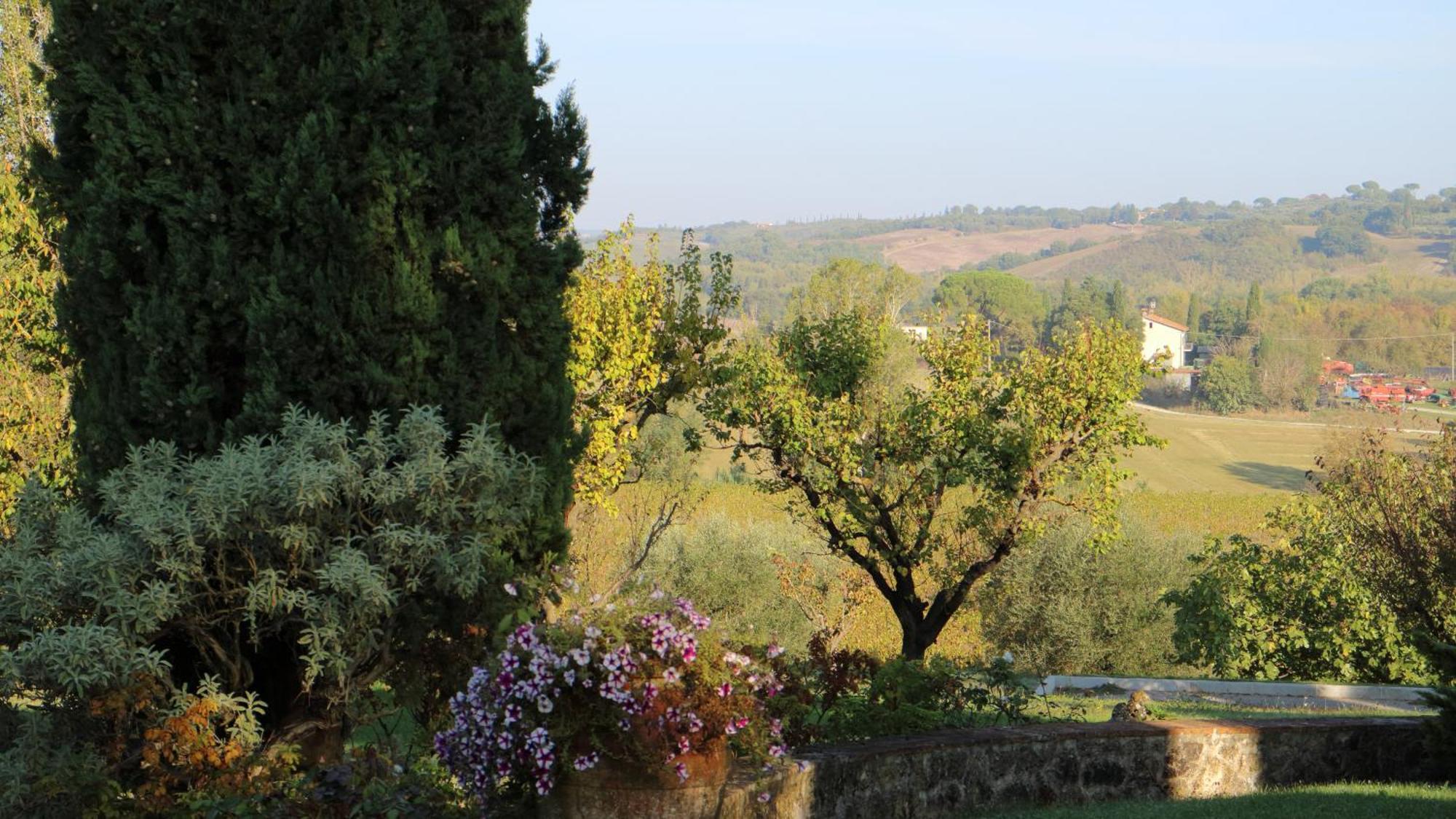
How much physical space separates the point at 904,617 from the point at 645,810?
12680 mm

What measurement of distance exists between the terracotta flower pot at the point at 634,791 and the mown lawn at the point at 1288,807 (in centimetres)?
232

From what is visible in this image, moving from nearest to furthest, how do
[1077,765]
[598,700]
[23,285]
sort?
1. [598,700]
2. [1077,765]
3. [23,285]

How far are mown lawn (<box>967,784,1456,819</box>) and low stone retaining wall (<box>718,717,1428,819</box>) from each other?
7.0 inches

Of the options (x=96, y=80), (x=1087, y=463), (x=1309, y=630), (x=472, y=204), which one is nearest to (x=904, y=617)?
(x=1087, y=463)

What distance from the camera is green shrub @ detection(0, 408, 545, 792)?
6324 millimetres

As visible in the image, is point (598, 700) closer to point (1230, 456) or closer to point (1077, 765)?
point (1077, 765)

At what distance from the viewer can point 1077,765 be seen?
741 cm

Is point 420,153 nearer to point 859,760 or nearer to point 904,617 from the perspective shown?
point 859,760

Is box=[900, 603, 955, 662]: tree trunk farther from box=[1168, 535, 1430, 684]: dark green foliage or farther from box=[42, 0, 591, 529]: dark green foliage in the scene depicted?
box=[42, 0, 591, 529]: dark green foliage

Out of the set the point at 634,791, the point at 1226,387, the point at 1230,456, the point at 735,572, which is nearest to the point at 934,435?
the point at 634,791

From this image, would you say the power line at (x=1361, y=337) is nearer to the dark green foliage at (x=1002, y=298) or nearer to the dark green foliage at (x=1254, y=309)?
the dark green foliage at (x=1254, y=309)

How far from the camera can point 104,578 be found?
6.34 meters

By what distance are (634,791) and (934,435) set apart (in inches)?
473

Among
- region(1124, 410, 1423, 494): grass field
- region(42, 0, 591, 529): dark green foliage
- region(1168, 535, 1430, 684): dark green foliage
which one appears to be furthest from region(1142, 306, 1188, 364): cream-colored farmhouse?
region(42, 0, 591, 529): dark green foliage
